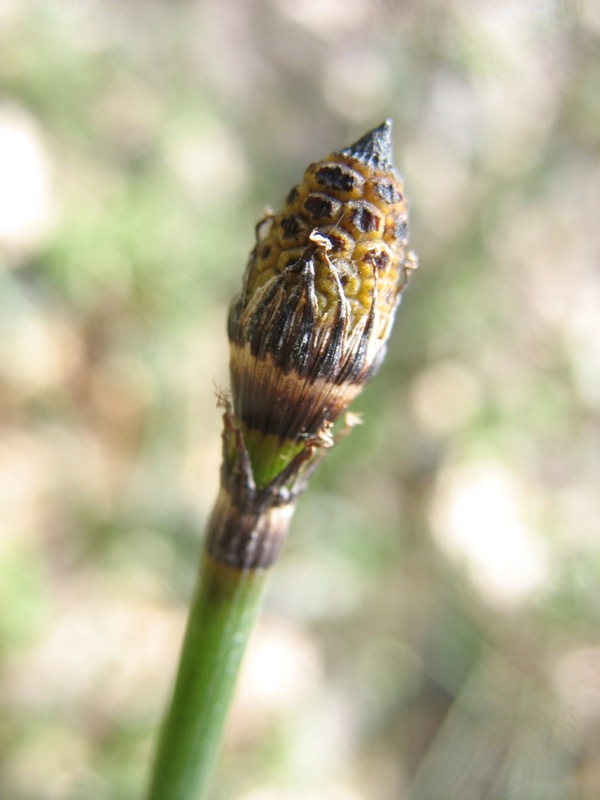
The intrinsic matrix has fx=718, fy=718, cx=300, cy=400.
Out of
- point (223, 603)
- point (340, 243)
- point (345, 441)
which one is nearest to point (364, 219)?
point (340, 243)

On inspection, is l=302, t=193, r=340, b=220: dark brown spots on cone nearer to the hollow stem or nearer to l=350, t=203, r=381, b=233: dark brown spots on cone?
l=350, t=203, r=381, b=233: dark brown spots on cone

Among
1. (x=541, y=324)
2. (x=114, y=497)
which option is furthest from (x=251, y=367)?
(x=541, y=324)

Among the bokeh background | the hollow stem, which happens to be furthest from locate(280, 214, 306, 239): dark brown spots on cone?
the bokeh background

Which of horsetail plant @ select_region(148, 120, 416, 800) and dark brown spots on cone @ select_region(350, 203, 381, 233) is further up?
dark brown spots on cone @ select_region(350, 203, 381, 233)

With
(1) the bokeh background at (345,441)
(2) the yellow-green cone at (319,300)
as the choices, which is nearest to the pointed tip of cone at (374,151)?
(2) the yellow-green cone at (319,300)

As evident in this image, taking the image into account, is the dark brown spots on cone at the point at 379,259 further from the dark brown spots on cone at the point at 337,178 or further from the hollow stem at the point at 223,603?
the hollow stem at the point at 223,603

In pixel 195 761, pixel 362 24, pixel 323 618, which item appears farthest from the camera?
pixel 362 24

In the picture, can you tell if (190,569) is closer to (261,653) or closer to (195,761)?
(261,653)
